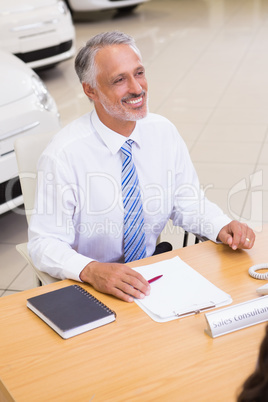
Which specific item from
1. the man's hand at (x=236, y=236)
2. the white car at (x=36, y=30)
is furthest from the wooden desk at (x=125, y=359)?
the white car at (x=36, y=30)

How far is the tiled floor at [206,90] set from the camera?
3.73 m

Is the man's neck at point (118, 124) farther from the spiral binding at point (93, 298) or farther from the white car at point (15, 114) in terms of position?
the white car at point (15, 114)

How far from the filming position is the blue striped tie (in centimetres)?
216

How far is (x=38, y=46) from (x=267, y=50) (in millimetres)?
2561

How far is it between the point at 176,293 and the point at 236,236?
0.33 meters

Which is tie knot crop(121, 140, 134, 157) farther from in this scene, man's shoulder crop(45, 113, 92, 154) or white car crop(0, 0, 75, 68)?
white car crop(0, 0, 75, 68)

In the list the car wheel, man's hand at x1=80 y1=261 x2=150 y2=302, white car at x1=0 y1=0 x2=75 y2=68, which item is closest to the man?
man's hand at x1=80 y1=261 x2=150 y2=302

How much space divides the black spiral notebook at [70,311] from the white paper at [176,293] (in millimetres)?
119

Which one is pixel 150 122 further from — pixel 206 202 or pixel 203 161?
pixel 203 161

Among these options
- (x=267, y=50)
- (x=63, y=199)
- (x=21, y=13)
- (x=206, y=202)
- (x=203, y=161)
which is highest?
(x=63, y=199)

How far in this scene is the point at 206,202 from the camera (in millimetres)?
2312

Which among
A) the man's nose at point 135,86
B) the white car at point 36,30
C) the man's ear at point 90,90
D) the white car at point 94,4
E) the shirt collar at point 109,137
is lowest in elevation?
the white car at point 94,4

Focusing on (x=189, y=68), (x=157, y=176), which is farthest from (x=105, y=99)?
(x=189, y=68)

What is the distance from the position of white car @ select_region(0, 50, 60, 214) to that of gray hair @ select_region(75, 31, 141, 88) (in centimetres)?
122
